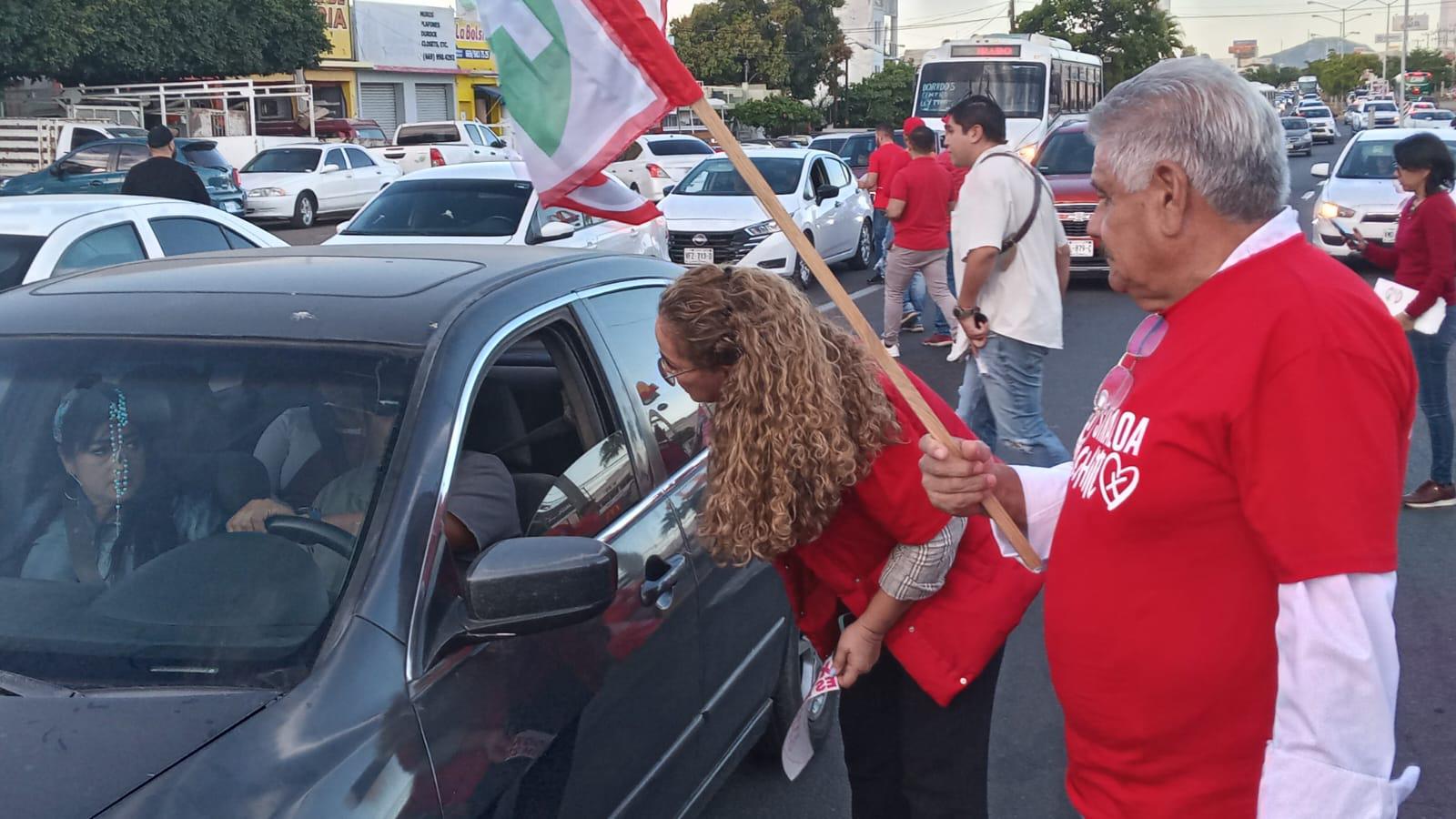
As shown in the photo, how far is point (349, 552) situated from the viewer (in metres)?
2.32

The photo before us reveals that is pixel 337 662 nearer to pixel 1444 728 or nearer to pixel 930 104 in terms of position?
pixel 1444 728

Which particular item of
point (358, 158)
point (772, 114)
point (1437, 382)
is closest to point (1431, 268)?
point (1437, 382)

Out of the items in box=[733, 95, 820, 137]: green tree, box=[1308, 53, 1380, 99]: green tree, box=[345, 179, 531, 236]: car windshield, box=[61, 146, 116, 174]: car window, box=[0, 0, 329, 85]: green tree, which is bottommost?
box=[345, 179, 531, 236]: car windshield

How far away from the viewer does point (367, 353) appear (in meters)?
2.54

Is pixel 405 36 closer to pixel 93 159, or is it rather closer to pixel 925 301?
pixel 93 159

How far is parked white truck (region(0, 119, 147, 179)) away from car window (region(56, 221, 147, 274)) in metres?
19.7

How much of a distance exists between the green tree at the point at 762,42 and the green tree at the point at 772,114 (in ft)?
15.9

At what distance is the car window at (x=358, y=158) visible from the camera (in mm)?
25547

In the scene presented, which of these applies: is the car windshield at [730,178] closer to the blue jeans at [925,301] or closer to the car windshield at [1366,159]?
the blue jeans at [925,301]

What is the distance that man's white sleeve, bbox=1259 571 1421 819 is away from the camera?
1499 millimetres

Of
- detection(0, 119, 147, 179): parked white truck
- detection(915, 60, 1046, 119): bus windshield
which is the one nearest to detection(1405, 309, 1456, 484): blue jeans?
detection(915, 60, 1046, 119): bus windshield

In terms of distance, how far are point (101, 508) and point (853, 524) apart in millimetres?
1460

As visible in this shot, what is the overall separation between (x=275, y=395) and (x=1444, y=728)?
3.80 metres

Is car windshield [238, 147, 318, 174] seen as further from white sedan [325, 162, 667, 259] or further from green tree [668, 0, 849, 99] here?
green tree [668, 0, 849, 99]
